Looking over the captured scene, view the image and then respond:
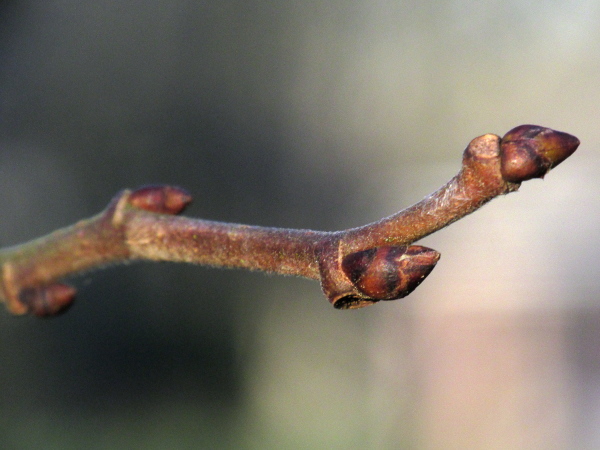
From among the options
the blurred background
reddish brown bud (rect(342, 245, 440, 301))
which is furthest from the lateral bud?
the blurred background

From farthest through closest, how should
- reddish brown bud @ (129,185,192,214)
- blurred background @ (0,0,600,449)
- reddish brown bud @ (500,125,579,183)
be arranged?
blurred background @ (0,0,600,449) → reddish brown bud @ (129,185,192,214) → reddish brown bud @ (500,125,579,183)

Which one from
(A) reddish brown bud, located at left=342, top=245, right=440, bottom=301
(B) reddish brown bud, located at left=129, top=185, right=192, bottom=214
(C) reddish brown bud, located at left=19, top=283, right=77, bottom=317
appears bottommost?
(A) reddish brown bud, located at left=342, top=245, right=440, bottom=301

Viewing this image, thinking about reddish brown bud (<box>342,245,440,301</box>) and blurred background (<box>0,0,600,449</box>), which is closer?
reddish brown bud (<box>342,245,440,301</box>)

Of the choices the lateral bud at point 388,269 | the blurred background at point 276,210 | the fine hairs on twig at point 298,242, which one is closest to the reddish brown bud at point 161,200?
the fine hairs on twig at point 298,242

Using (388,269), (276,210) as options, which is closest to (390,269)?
(388,269)

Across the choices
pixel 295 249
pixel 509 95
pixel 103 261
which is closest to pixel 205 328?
pixel 509 95

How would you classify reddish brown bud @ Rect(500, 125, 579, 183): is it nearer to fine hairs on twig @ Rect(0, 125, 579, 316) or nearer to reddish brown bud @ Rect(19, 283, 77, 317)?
fine hairs on twig @ Rect(0, 125, 579, 316)

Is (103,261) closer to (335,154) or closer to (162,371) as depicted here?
(162,371)

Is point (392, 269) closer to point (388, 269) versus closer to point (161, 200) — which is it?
point (388, 269)
